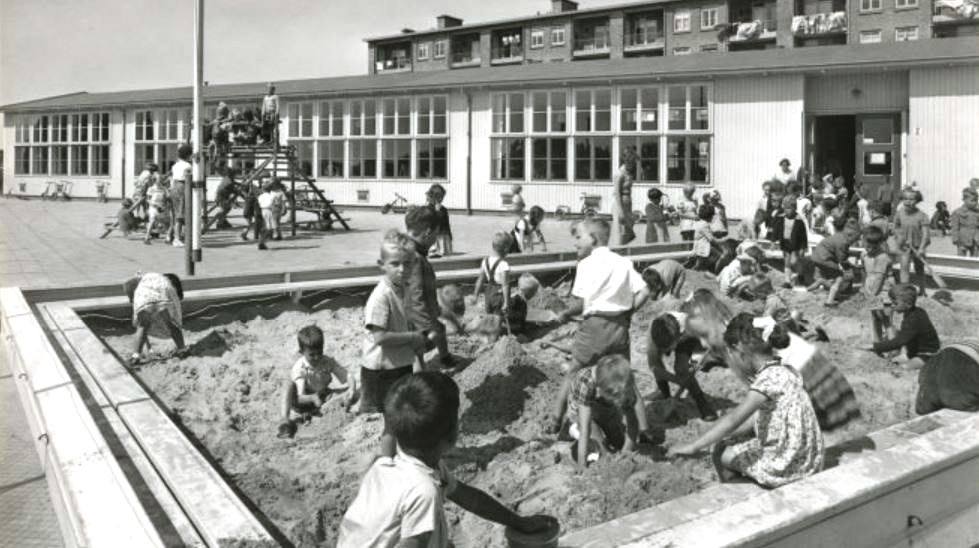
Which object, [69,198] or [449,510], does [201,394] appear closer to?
[449,510]

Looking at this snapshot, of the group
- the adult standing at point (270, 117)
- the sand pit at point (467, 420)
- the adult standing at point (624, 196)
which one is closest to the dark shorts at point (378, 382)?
the sand pit at point (467, 420)

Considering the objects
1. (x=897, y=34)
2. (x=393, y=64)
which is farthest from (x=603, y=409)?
(x=393, y=64)

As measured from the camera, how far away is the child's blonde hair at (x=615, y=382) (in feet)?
18.0

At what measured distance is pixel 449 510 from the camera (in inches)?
197

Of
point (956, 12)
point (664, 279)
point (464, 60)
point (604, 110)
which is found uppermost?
point (464, 60)

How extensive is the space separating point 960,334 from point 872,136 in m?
17.6

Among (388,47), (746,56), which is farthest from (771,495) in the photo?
(388,47)

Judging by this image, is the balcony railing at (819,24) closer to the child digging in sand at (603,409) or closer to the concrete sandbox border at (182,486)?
the concrete sandbox border at (182,486)

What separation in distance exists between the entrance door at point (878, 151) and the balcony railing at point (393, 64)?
48463 mm

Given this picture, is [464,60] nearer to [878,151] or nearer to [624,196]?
[878,151]

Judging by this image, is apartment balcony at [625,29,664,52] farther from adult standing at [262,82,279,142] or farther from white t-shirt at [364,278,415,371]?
white t-shirt at [364,278,415,371]

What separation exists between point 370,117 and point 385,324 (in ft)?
99.9

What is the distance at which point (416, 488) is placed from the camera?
108 inches

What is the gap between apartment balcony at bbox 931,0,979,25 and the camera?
1797 inches
